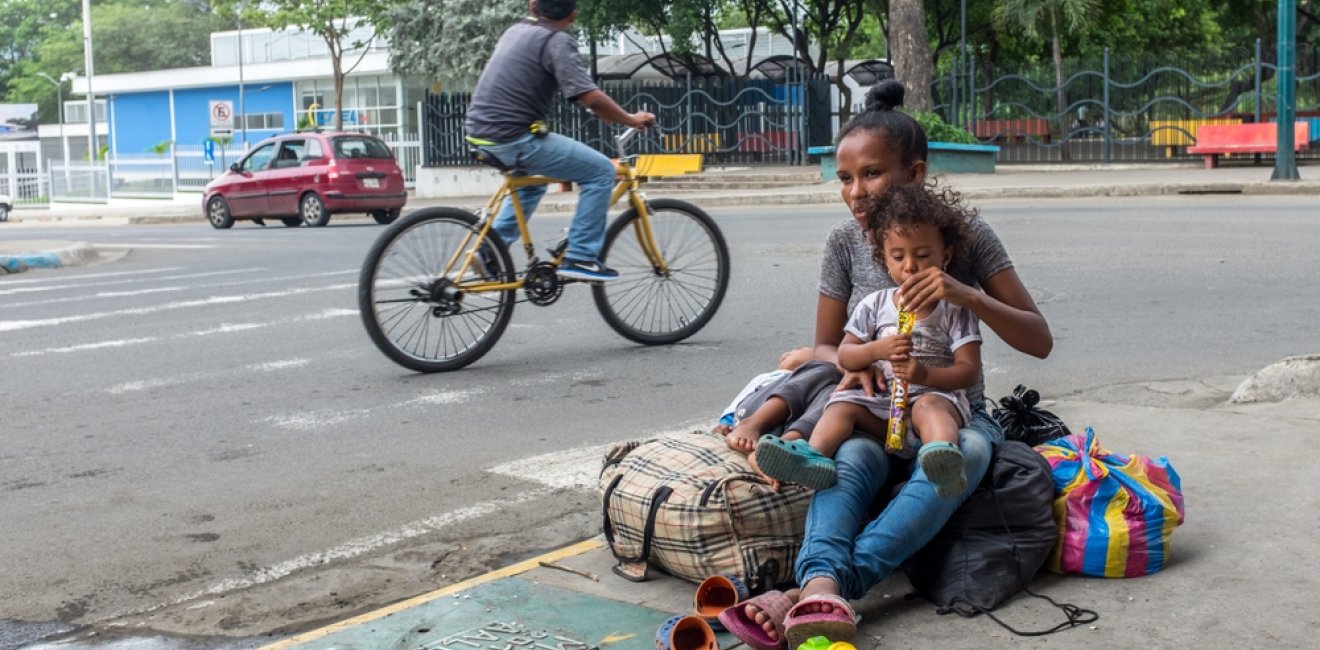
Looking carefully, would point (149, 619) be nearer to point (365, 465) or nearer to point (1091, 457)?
point (365, 465)

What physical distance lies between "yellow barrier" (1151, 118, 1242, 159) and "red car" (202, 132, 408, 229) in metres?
13.6

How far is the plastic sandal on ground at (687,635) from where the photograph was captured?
11.1 ft

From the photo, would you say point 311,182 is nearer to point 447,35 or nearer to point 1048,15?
point 447,35

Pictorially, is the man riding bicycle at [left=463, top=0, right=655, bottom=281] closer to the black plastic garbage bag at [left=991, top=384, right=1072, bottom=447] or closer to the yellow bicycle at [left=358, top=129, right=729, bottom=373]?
the yellow bicycle at [left=358, top=129, right=729, bottom=373]

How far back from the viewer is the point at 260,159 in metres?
25.4

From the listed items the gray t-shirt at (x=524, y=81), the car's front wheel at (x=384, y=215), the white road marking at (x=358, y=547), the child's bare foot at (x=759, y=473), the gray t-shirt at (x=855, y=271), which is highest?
the gray t-shirt at (x=524, y=81)

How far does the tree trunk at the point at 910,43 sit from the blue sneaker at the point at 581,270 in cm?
2012

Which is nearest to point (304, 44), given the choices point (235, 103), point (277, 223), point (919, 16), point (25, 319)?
point (235, 103)

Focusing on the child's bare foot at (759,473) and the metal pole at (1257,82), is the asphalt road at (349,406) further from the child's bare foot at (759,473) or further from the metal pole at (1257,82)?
the metal pole at (1257,82)

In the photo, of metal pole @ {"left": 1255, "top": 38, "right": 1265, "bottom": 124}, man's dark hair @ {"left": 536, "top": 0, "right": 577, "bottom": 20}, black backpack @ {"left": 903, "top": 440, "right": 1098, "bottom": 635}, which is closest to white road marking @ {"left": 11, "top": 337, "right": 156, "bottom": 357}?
man's dark hair @ {"left": 536, "top": 0, "right": 577, "bottom": 20}

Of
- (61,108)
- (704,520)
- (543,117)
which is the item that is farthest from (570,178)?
(61,108)

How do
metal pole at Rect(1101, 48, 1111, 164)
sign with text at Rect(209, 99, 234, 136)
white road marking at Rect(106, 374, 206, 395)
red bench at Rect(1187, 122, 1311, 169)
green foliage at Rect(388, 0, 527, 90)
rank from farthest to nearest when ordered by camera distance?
sign with text at Rect(209, 99, 234, 136), green foliage at Rect(388, 0, 527, 90), metal pole at Rect(1101, 48, 1111, 164), red bench at Rect(1187, 122, 1311, 169), white road marking at Rect(106, 374, 206, 395)

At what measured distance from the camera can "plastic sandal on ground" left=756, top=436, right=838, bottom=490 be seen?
3652mm

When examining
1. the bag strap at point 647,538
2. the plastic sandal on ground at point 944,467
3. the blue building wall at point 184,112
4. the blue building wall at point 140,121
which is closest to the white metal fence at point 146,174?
the blue building wall at point 184,112
